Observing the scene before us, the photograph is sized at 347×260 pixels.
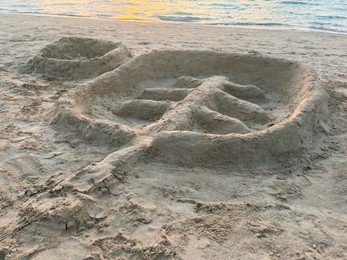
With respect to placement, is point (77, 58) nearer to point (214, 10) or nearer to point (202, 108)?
point (202, 108)

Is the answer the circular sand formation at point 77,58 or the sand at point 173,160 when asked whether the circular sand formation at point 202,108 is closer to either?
the sand at point 173,160

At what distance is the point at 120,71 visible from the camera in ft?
15.8

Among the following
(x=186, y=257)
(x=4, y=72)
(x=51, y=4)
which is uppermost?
(x=186, y=257)

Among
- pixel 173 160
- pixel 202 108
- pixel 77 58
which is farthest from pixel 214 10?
pixel 173 160

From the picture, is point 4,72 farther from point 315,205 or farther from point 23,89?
point 315,205

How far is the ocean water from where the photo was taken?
39.5ft

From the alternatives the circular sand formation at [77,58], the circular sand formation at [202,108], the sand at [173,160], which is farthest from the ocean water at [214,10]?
the sand at [173,160]

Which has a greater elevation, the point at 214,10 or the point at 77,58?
the point at 77,58

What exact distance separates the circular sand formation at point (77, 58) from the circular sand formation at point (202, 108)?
23.8 inches

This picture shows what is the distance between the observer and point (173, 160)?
303cm

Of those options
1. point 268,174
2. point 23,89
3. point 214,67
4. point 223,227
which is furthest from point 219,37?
point 223,227

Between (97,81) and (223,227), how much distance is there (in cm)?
262

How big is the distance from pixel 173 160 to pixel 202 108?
95 centimetres

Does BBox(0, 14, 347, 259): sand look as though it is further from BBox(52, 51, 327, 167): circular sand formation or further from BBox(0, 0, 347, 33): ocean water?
BBox(0, 0, 347, 33): ocean water
